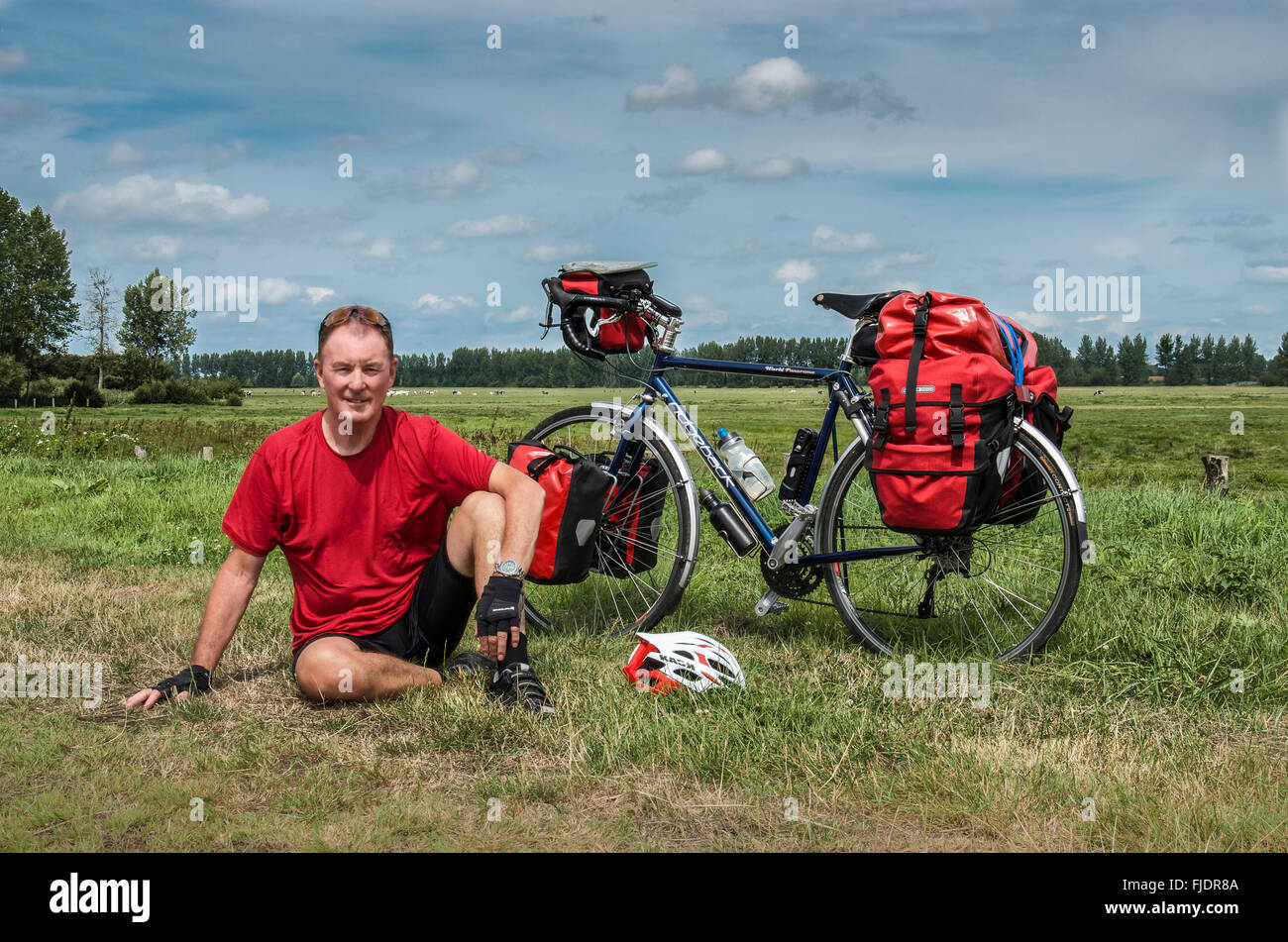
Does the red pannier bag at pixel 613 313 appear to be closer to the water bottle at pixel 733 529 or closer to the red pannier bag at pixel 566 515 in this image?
the red pannier bag at pixel 566 515

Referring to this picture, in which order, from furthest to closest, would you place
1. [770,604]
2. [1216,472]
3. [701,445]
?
[1216,472]
[701,445]
[770,604]

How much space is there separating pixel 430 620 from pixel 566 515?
87 centimetres

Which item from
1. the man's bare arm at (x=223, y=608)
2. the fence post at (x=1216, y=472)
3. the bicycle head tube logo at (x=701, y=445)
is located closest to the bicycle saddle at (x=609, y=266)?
the bicycle head tube logo at (x=701, y=445)

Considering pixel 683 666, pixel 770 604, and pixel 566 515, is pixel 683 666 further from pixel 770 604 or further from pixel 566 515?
pixel 566 515

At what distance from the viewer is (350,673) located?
4.24 metres

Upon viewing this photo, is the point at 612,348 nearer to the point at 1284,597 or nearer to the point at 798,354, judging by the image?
the point at 798,354

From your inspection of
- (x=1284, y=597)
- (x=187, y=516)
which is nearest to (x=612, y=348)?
(x=1284, y=597)

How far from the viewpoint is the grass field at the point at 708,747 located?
323 centimetres

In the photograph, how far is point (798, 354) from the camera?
17.2ft

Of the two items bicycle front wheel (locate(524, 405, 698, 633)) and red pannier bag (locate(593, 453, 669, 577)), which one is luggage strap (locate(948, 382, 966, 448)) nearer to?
bicycle front wheel (locate(524, 405, 698, 633))

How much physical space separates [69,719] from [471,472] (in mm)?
1987

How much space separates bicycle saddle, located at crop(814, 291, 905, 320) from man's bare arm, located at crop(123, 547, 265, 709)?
289 cm

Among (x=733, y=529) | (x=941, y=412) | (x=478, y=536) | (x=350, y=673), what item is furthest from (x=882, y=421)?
(x=350, y=673)

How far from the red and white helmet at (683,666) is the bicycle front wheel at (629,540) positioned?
781mm
